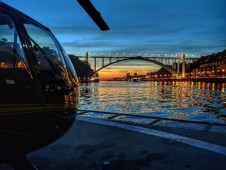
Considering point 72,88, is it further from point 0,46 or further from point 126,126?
point 126,126

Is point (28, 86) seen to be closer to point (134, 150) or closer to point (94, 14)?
point (94, 14)

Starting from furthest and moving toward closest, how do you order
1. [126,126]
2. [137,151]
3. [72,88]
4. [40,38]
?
[126,126]
[137,151]
[72,88]
[40,38]

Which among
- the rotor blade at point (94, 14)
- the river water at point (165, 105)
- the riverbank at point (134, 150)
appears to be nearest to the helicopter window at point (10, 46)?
the rotor blade at point (94, 14)

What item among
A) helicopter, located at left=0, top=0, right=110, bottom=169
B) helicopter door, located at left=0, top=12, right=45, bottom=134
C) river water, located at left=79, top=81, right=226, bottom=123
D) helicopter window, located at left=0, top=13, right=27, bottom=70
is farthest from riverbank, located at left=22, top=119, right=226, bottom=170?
river water, located at left=79, top=81, right=226, bottom=123

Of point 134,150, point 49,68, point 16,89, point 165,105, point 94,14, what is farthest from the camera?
point 165,105

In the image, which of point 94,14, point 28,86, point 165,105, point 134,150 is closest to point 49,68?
point 28,86

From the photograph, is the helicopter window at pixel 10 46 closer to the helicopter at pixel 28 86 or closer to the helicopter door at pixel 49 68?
the helicopter at pixel 28 86

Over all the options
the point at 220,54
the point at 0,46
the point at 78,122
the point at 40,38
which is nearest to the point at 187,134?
the point at 78,122

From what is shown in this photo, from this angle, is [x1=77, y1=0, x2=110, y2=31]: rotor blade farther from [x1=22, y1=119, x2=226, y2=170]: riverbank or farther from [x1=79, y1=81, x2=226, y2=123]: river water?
[x1=79, y1=81, x2=226, y2=123]: river water
